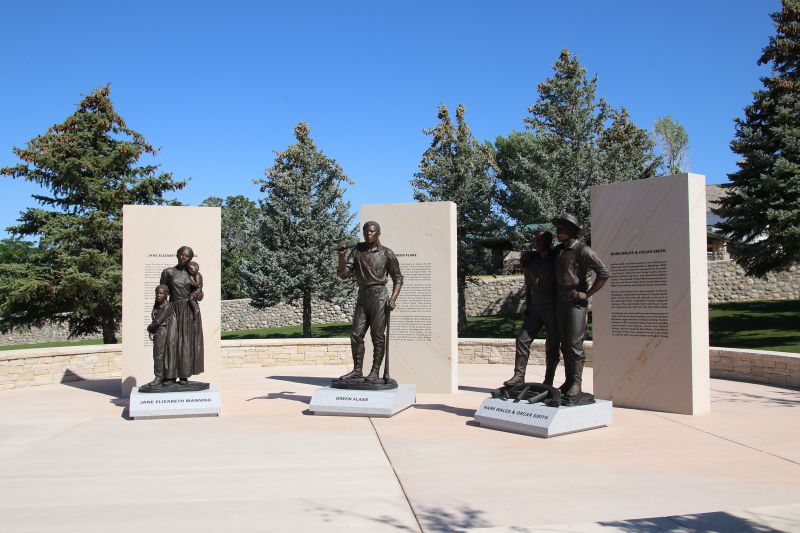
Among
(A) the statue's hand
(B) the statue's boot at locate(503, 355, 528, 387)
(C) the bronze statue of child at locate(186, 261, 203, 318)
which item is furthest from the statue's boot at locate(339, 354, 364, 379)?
(A) the statue's hand

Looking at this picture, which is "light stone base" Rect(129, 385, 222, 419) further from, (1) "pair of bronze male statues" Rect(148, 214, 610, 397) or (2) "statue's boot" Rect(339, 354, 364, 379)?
(2) "statue's boot" Rect(339, 354, 364, 379)

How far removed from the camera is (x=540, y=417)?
6512 millimetres

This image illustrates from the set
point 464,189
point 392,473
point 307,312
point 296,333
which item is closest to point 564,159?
point 464,189

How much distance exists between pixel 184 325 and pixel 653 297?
6.02m

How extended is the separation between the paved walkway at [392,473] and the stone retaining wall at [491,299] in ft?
60.8

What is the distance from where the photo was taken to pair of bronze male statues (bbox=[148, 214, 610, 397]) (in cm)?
691

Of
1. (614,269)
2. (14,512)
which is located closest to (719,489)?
(614,269)

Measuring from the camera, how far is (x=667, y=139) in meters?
47.6

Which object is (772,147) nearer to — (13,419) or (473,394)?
(473,394)

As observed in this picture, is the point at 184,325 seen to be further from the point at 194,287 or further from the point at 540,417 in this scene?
the point at 540,417

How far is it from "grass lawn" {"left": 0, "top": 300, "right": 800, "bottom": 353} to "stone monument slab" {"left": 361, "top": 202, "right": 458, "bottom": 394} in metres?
9.35

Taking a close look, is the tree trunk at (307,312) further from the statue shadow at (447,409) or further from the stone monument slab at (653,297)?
the stone monument slab at (653,297)

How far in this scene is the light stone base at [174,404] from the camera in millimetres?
7562

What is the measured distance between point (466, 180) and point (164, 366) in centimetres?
1366
